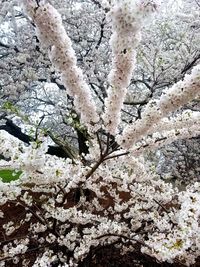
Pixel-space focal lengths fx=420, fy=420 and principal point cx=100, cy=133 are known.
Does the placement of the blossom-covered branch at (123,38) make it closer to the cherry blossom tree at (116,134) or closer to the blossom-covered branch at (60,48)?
the cherry blossom tree at (116,134)

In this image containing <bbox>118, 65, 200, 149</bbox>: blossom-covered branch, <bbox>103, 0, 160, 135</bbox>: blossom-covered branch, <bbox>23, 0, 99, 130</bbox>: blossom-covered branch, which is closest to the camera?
<bbox>103, 0, 160, 135</bbox>: blossom-covered branch

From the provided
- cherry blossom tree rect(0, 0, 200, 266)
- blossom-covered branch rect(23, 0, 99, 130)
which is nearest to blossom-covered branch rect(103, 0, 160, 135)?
cherry blossom tree rect(0, 0, 200, 266)

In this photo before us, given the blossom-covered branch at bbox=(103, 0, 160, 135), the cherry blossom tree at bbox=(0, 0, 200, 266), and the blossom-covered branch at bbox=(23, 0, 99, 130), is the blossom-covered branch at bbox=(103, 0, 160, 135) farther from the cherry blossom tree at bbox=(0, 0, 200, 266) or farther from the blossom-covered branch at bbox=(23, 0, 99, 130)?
the blossom-covered branch at bbox=(23, 0, 99, 130)

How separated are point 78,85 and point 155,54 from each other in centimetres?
709

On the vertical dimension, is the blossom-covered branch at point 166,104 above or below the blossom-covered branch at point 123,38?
above

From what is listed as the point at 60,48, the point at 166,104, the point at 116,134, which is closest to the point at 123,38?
the point at 60,48

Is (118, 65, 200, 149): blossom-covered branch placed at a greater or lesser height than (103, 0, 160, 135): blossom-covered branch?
greater

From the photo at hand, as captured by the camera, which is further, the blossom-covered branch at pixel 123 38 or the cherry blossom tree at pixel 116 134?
the cherry blossom tree at pixel 116 134

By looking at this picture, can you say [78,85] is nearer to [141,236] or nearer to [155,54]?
[141,236]

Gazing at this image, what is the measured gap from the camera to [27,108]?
52.6 ft

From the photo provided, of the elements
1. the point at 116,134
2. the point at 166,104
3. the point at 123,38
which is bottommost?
the point at 123,38

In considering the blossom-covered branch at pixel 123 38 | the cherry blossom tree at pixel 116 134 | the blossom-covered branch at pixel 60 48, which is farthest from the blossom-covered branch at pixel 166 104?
the blossom-covered branch at pixel 60 48

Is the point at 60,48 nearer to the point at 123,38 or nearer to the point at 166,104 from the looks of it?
the point at 123,38

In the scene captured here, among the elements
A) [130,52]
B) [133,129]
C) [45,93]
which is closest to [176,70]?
[45,93]
